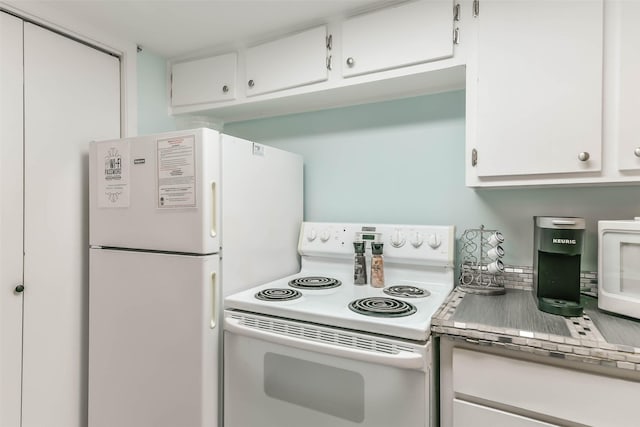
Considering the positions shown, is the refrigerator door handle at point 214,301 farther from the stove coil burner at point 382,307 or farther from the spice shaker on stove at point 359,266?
the spice shaker on stove at point 359,266

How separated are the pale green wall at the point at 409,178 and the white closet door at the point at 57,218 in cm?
34

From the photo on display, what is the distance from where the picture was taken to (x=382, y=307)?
1260 millimetres

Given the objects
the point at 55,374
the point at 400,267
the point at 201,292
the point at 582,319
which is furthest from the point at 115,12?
the point at 582,319

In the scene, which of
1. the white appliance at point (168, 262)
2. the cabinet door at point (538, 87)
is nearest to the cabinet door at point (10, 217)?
the white appliance at point (168, 262)

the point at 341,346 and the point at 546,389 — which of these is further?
the point at 341,346

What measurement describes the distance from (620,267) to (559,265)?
0.17 metres

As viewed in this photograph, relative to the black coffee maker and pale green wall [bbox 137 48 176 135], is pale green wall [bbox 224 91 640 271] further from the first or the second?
pale green wall [bbox 137 48 176 135]

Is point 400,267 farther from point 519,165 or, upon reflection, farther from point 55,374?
point 55,374

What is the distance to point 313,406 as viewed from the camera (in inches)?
49.4

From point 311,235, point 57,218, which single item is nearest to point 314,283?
point 311,235

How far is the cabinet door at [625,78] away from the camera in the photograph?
45.5 inches

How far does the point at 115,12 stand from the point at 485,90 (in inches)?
66.4

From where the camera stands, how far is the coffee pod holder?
4.97 ft

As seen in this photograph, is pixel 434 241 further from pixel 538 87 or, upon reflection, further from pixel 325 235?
pixel 538 87
